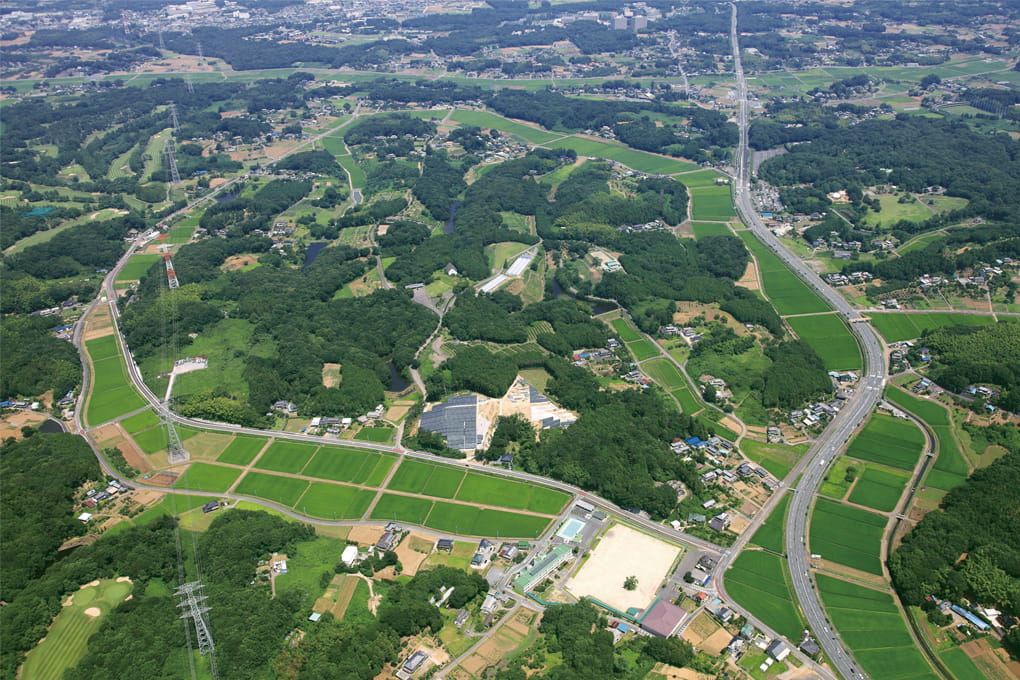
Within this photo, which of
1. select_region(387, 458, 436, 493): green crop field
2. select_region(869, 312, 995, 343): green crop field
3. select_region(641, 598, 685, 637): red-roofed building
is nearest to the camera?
select_region(641, 598, 685, 637): red-roofed building

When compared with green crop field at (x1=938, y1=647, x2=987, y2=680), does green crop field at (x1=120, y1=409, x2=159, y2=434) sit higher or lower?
lower

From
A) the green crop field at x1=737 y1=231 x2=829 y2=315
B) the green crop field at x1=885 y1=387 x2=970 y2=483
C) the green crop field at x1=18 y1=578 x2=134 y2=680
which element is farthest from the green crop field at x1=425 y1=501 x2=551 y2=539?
the green crop field at x1=737 y1=231 x2=829 y2=315

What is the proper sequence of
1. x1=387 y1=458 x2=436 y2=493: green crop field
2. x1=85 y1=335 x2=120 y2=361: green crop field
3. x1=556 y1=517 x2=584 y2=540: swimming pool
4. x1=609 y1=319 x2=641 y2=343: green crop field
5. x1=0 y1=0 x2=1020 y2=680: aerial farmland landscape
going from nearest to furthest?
x1=0 y1=0 x2=1020 y2=680: aerial farmland landscape → x1=556 y1=517 x2=584 y2=540: swimming pool → x1=387 y1=458 x2=436 y2=493: green crop field → x1=85 y1=335 x2=120 y2=361: green crop field → x1=609 y1=319 x2=641 y2=343: green crop field

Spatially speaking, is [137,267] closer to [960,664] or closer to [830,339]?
[830,339]

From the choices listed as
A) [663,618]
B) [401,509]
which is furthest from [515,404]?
[663,618]

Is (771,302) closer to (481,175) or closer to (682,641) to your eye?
(682,641)

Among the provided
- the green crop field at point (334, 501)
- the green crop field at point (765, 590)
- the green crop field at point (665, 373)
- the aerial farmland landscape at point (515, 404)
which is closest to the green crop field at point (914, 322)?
the aerial farmland landscape at point (515, 404)

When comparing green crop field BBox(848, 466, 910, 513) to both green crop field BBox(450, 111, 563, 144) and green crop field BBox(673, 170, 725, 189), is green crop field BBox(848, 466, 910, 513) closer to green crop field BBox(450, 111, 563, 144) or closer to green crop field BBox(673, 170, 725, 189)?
green crop field BBox(673, 170, 725, 189)
